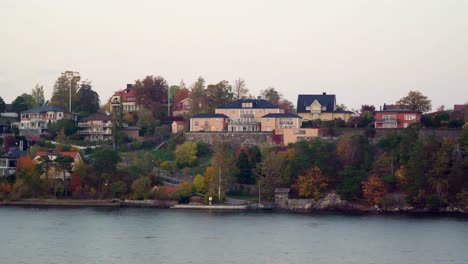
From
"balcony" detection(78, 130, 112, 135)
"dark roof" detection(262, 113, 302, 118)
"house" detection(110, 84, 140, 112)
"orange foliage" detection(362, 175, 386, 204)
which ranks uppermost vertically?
"house" detection(110, 84, 140, 112)

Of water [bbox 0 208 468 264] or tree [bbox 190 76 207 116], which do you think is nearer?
water [bbox 0 208 468 264]

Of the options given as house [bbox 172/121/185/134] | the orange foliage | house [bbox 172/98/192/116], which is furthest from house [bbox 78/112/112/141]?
the orange foliage

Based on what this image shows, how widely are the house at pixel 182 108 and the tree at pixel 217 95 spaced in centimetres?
201

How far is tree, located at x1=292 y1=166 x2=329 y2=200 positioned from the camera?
50.4 metres

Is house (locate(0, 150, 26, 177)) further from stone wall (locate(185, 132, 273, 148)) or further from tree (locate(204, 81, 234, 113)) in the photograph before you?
tree (locate(204, 81, 234, 113))

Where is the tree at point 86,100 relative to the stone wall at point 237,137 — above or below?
above

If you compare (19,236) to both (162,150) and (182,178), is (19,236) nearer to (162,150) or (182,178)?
A: (182,178)

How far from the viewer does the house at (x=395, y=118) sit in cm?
6100

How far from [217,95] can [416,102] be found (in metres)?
15.0

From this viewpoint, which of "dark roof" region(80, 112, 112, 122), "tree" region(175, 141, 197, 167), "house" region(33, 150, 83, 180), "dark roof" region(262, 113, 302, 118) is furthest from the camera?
"dark roof" region(80, 112, 112, 122)

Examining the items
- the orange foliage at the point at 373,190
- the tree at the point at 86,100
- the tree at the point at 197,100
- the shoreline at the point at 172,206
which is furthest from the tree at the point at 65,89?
the orange foliage at the point at 373,190

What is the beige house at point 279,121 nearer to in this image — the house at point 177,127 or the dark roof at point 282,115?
the dark roof at point 282,115

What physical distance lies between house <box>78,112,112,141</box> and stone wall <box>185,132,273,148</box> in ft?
22.7

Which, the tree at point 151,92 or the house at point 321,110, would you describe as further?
the tree at point 151,92
